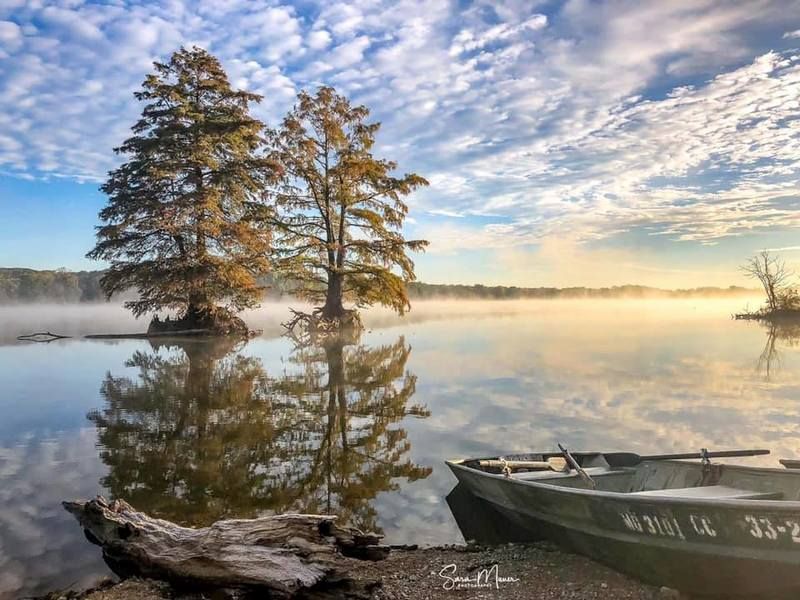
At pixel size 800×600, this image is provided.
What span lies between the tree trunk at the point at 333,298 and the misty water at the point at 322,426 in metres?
11.9

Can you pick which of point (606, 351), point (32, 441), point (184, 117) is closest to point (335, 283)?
point (184, 117)

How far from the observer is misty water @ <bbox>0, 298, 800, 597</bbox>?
6.63 m

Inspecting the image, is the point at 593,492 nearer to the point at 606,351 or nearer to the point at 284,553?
the point at 284,553

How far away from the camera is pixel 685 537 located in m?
4.39

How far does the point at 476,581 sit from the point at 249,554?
2.02 m

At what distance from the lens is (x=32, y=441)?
982 cm

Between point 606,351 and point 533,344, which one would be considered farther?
point 533,344

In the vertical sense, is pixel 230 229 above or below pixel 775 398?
above

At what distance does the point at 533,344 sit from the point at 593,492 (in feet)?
71.3

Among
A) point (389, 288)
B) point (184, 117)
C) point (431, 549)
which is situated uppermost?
point (184, 117)

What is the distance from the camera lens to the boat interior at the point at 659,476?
5.16 meters

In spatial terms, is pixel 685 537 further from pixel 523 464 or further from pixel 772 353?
pixel 772 353

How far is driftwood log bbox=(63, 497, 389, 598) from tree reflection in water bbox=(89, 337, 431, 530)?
41.7 inches

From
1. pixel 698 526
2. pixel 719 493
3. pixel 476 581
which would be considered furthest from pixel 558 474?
pixel 698 526
